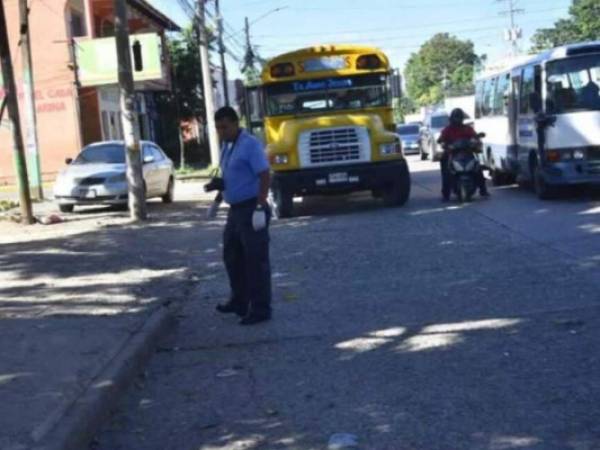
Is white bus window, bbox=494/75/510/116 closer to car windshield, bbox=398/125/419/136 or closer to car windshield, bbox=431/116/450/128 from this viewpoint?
car windshield, bbox=431/116/450/128

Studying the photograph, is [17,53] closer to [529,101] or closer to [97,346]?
[529,101]

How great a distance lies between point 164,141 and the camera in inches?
1923

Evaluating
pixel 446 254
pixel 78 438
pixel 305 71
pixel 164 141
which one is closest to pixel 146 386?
pixel 78 438

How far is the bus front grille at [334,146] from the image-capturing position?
16531 millimetres

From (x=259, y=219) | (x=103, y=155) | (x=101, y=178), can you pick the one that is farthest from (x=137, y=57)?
(x=259, y=219)

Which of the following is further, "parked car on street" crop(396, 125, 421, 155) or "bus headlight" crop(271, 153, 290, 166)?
"parked car on street" crop(396, 125, 421, 155)

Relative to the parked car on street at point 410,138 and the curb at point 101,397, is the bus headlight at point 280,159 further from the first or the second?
the parked car on street at point 410,138

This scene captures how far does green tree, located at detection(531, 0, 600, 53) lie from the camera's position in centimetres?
7719

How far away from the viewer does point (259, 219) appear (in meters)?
8.15

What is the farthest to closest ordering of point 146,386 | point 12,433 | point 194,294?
point 194,294, point 146,386, point 12,433

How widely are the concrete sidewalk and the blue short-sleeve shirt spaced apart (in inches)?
53.3

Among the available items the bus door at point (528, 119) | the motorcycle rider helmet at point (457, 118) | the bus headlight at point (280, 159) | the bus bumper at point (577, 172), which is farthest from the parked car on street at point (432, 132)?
the bus headlight at point (280, 159)

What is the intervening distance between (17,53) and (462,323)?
1156 inches

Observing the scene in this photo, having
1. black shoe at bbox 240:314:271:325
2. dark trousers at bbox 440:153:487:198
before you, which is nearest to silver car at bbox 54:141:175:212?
dark trousers at bbox 440:153:487:198
